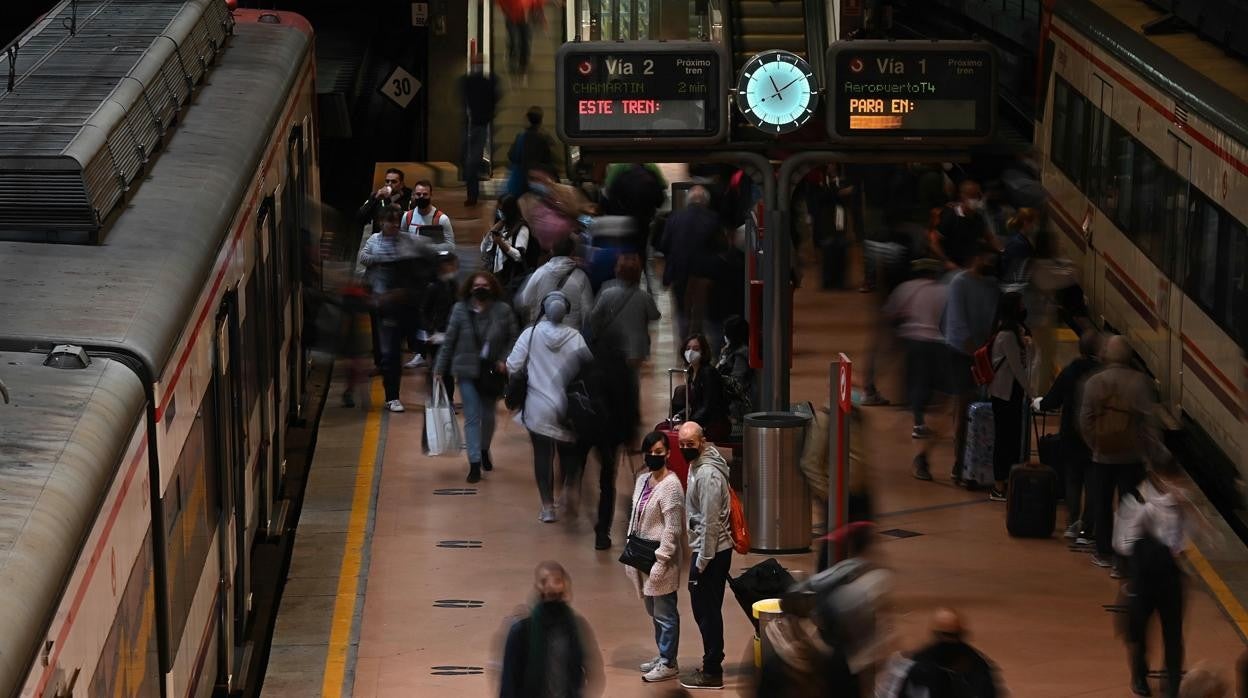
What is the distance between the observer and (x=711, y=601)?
12.0 m

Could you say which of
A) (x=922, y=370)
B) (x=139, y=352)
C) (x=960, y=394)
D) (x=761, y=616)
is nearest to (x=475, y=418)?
(x=922, y=370)

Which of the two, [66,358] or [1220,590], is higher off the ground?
[66,358]

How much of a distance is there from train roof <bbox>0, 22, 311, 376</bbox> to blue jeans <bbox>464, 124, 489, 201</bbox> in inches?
521

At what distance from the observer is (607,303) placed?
51.7ft

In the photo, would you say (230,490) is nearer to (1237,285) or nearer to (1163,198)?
(1237,285)

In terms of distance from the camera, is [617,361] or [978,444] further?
[978,444]

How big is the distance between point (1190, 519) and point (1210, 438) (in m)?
5.39

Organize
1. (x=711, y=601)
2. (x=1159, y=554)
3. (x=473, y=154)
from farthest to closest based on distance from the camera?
(x=473, y=154) < (x=711, y=601) < (x=1159, y=554)

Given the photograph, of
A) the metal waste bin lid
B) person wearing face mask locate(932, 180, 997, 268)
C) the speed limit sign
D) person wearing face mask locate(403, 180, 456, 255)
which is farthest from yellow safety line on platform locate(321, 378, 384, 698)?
the speed limit sign

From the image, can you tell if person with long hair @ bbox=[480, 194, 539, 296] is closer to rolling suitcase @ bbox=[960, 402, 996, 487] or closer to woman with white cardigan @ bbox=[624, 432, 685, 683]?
rolling suitcase @ bbox=[960, 402, 996, 487]

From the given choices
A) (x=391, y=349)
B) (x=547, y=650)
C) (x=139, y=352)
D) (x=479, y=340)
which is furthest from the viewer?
(x=391, y=349)

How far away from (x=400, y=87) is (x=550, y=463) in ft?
37.3

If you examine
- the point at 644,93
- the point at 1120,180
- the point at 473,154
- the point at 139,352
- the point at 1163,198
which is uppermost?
the point at 139,352

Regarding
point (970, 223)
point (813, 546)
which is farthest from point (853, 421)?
point (970, 223)
